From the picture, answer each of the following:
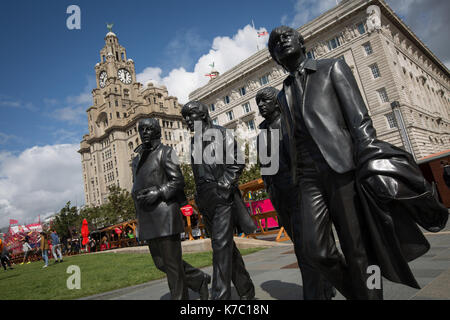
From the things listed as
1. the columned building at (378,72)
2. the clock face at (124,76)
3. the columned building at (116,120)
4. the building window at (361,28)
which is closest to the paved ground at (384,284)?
the columned building at (378,72)

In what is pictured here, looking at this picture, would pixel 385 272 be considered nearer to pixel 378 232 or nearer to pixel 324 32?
pixel 378 232

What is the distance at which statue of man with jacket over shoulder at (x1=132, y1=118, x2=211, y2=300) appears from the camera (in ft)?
11.4

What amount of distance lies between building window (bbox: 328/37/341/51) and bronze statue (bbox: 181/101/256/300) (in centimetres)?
3762

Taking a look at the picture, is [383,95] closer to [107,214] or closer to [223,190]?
[223,190]

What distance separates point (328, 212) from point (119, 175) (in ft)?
269

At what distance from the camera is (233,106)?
156 feet

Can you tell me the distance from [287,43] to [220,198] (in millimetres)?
1833

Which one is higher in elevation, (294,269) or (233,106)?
(233,106)

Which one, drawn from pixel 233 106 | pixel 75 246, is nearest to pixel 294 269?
pixel 75 246

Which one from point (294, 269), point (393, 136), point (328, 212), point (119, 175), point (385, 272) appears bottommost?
point (294, 269)

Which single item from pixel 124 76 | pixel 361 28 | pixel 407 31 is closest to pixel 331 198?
pixel 361 28

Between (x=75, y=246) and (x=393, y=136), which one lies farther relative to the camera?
(x=75, y=246)

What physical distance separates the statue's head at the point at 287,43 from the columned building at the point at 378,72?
85.9 feet
